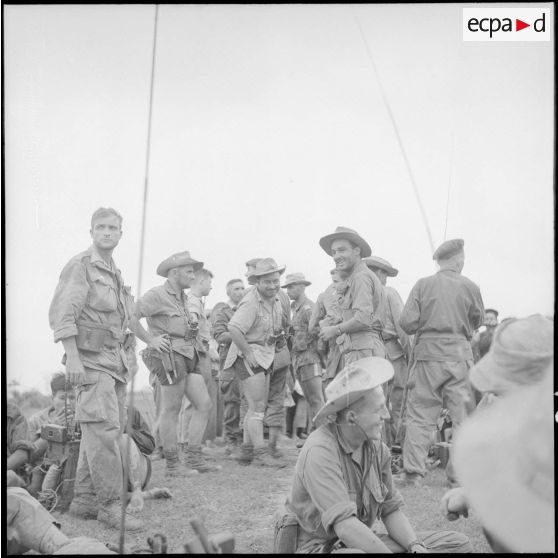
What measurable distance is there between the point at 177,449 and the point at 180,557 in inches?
83.2

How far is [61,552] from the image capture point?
347 cm

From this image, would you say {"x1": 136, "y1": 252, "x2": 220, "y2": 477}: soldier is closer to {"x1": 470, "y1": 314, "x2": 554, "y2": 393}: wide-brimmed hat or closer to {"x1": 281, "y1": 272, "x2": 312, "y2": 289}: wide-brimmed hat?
{"x1": 281, "y1": 272, "x2": 312, "y2": 289}: wide-brimmed hat

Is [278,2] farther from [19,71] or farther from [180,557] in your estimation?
[180,557]

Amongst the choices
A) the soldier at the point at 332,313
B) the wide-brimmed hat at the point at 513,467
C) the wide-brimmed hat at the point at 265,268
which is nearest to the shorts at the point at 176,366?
the wide-brimmed hat at the point at 265,268

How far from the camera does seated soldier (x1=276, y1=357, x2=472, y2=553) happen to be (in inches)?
131

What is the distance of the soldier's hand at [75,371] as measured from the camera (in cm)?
438

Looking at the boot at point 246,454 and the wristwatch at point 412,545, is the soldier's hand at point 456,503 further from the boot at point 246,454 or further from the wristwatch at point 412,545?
the boot at point 246,454

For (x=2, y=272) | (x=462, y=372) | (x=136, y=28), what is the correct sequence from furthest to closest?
1. (x=462, y=372)
2. (x=136, y=28)
3. (x=2, y=272)

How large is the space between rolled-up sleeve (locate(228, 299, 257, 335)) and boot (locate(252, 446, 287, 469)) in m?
0.91

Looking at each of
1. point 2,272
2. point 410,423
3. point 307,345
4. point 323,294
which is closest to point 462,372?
point 410,423

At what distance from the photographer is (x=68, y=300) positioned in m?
4.36

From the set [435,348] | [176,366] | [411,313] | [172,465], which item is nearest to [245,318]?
[176,366]

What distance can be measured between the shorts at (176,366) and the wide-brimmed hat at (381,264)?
5.13 feet

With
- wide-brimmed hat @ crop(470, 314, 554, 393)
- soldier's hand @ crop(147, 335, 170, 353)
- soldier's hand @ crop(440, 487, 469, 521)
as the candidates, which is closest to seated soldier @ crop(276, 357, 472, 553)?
soldier's hand @ crop(440, 487, 469, 521)
